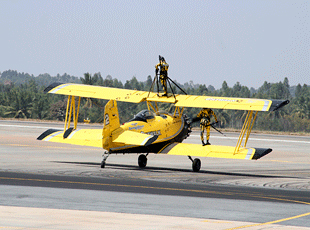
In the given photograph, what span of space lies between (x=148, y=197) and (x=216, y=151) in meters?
9.05

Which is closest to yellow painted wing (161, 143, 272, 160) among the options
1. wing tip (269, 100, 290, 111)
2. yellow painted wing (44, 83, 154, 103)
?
wing tip (269, 100, 290, 111)

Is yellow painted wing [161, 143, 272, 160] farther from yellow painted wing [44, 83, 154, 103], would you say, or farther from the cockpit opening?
yellow painted wing [44, 83, 154, 103]

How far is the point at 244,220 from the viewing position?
41.9ft

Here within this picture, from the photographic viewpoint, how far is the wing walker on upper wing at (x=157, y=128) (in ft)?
79.0

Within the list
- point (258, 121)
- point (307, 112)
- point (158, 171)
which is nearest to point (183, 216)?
point (158, 171)

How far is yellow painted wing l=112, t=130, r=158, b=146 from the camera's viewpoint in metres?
23.9

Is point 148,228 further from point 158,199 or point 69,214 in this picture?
point 158,199

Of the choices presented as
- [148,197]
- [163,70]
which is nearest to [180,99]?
[163,70]

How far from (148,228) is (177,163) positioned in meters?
19.4

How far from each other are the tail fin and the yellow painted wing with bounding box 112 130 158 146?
429mm

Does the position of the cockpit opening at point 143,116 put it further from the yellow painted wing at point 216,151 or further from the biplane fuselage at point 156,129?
the yellow painted wing at point 216,151

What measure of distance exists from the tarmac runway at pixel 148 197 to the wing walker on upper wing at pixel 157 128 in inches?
38.5

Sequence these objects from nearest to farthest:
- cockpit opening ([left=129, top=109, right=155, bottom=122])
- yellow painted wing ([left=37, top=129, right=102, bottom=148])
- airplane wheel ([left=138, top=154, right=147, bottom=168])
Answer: yellow painted wing ([left=37, top=129, right=102, bottom=148]), cockpit opening ([left=129, top=109, right=155, bottom=122]), airplane wheel ([left=138, top=154, right=147, bottom=168])

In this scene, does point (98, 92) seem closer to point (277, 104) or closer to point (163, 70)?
point (163, 70)
